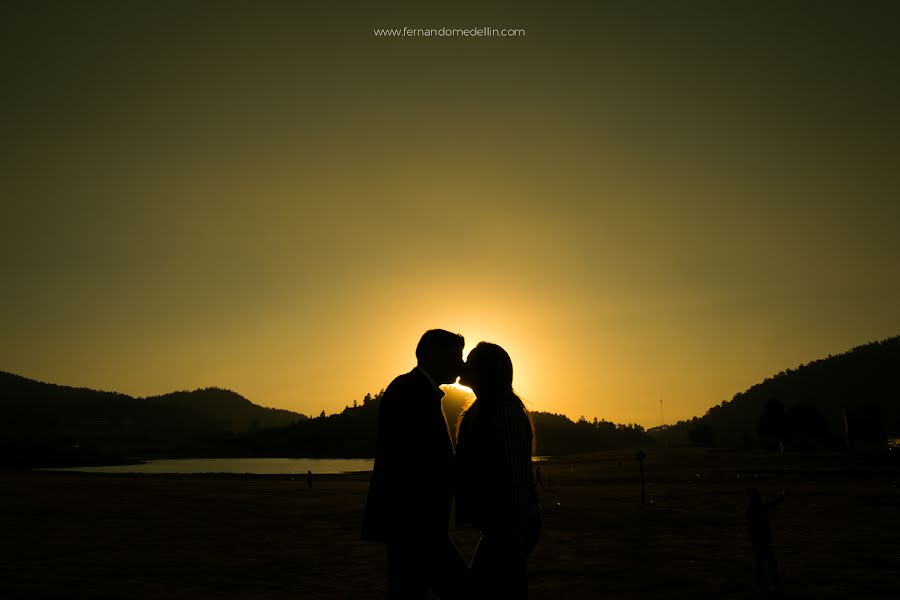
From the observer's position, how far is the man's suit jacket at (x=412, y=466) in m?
4.34

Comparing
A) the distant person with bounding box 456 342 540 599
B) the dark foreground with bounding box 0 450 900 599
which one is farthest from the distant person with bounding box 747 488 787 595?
the distant person with bounding box 456 342 540 599

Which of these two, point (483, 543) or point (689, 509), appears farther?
point (689, 509)

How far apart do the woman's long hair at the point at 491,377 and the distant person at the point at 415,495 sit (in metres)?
0.28

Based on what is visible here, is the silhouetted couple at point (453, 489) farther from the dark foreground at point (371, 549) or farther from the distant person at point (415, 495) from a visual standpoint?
the dark foreground at point (371, 549)

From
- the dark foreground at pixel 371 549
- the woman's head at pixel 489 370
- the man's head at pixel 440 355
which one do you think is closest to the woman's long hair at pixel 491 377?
the woman's head at pixel 489 370

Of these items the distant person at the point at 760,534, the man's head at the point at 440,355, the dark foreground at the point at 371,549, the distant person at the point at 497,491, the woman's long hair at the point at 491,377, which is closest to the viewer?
the distant person at the point at 497,491

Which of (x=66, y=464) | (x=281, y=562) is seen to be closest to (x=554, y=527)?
(x=281, y=562)

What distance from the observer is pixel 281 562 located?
15.2 meters

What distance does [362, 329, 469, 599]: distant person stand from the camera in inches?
171

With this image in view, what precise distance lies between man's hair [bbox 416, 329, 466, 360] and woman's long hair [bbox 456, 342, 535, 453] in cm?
19

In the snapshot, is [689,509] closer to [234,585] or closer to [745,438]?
[234,585]

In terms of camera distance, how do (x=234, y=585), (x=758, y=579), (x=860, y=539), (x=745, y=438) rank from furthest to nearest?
(x=745, y=438) → (x=860, y=539) → (x=234, y=585) → (x=758, y=579)

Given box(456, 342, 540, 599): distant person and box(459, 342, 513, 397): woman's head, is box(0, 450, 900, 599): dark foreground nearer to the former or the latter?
box(456, 342, 540, 599): distant person

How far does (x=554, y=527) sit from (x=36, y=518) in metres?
18.7
